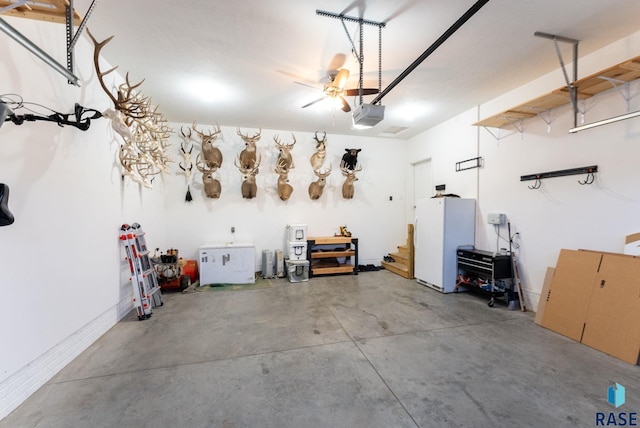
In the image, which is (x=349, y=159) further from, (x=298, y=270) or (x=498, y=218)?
(x=498, y=218)

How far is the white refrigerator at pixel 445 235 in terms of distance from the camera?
Answer: 454 cm

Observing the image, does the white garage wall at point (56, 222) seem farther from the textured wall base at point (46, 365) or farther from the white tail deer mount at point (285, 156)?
the white tail deer mount at point (285, 156)

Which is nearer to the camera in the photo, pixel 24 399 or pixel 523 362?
pixel 24 399

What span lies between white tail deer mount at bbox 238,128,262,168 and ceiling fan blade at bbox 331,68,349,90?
259cm

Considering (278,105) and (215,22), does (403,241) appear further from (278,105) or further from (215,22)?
(215,22)

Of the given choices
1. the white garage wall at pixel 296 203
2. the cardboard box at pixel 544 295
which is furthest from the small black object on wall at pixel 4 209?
the cardboard box at pixel 544 295

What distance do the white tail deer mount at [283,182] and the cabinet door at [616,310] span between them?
512cm

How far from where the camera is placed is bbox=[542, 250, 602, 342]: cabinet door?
2922 mm

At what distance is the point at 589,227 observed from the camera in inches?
123

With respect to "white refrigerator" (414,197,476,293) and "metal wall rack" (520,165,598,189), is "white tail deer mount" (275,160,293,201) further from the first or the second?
"metal wall rack" (520,165,598,189)

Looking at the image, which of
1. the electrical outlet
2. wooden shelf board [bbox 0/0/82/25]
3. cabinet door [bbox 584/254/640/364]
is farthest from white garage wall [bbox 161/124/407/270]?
cabinet door [bbox 584/254/640/364]

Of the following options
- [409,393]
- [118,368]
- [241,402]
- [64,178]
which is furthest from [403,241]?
[64,178]

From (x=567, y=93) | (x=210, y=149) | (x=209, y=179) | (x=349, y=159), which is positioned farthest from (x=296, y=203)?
(x=567, y=93)

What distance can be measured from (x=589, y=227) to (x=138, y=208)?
6446mm
